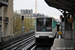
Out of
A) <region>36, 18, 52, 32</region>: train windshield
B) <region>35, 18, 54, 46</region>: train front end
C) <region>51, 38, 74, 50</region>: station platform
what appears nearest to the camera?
<region>51, 38, 74, 50</region>: station platform

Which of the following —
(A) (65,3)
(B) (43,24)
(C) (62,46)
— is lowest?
(C) (62,46)

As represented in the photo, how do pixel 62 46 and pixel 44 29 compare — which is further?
pixel 44 29

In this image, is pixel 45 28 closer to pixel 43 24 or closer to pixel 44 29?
pixel 44 29

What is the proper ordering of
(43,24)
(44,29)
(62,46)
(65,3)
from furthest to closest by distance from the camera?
(43,24) < (44,29) < (62,46) < (65,3)

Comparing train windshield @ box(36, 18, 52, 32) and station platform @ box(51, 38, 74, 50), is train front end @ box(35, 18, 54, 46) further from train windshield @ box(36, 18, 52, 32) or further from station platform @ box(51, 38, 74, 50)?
station platform @ box(51, 38, 74, 50)

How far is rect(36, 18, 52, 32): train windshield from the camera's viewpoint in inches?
679

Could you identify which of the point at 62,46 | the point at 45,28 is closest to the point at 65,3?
the point at 62,46

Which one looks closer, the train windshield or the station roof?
the station roof

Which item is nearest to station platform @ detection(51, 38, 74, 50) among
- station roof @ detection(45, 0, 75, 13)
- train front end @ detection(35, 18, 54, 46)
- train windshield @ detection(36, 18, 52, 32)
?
train front end @ detection(35, 18, 54, 46)

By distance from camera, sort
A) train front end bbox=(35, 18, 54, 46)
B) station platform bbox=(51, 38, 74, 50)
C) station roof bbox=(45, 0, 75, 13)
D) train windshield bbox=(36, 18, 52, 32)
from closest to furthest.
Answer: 1. station roof bbox=(45, 0, 75, 13)
2. station platform bbox=(51, 38, 74, 50)
3. train front end bbox=(35, 18, 54, 46)
4. train windshield bbox=(36, 18, 52, 32)

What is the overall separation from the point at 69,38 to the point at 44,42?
424cm

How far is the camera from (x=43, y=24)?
57.1 ft

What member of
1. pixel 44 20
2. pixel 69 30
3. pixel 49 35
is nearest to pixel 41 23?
pixel 44 20

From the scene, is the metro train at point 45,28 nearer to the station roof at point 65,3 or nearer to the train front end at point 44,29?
the train front end at point 44,29
